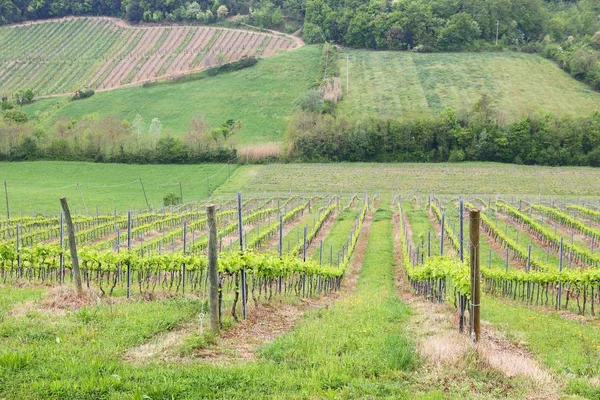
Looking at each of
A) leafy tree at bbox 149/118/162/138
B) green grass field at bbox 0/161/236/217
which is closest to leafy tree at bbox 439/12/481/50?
leafy tree at bbox 149/118/162/138

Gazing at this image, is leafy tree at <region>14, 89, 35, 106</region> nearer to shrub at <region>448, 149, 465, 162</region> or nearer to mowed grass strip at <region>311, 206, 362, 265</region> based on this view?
shrub at <region>448, 149, 465, 162</region>

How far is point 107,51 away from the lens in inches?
4481

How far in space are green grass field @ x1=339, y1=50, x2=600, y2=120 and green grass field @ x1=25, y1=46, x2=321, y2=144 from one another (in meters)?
10.2

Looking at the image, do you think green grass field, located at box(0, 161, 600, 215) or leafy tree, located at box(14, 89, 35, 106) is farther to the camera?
leafy tree, located at box(14, 89, 35, 106)

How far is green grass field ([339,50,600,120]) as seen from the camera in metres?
83.9

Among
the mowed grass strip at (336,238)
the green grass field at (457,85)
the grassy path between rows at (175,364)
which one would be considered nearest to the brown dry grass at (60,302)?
the grassy path between rows at (175,364)

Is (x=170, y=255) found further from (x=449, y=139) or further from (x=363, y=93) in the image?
(x=363, y=93)

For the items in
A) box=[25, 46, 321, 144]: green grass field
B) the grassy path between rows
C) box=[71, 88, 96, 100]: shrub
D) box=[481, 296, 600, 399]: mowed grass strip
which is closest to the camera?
the grassy path between rows

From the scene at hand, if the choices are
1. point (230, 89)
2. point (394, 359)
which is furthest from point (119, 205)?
point (230, 89)

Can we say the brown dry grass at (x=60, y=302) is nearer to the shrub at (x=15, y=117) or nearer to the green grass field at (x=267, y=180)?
the green grass field at (x=267, y=180)

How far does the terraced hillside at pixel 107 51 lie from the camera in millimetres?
102562

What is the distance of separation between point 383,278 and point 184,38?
107421 millimetres

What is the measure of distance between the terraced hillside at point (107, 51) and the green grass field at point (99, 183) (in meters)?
37.5

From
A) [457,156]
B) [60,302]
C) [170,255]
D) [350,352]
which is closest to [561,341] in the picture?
[350,352]
